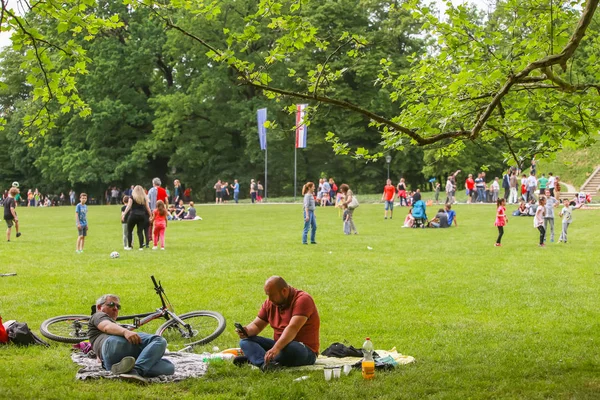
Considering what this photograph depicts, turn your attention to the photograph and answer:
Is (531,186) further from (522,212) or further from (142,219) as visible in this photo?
(142,219)

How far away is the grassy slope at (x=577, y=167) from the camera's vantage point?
5103cm

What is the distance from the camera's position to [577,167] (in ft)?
172

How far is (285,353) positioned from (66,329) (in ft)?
10.7

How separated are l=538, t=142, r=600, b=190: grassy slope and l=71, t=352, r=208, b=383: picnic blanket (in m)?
45.7

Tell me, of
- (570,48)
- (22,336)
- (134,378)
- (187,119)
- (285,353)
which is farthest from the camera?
(187,119)

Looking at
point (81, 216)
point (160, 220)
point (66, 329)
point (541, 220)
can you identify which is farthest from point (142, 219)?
point (541, 220)

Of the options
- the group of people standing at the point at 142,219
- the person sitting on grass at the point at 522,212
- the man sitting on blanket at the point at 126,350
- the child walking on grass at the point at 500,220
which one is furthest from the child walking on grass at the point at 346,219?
the man sitting on blanket at the point at 126,350

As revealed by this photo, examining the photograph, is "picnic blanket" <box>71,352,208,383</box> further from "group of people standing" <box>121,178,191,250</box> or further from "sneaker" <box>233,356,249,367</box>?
"group of people standing" <box>121,178,191,250</box>

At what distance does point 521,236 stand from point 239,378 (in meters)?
18.4

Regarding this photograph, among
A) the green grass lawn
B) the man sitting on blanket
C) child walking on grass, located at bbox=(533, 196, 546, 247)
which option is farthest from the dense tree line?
the man sitting on blanket

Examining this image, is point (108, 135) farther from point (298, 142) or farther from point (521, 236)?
point (521, 236)

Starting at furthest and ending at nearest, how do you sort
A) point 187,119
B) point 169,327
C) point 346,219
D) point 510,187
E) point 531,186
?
point 187,119 → point 510,187 → point 531,186 → point 346,219 → point 169,327

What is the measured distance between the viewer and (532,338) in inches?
383

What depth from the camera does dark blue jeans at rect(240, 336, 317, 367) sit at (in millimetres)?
8055
